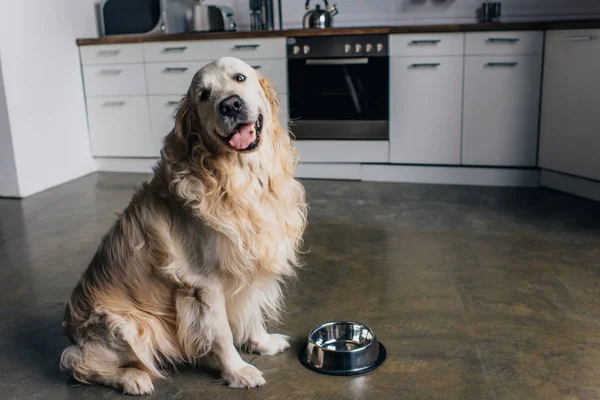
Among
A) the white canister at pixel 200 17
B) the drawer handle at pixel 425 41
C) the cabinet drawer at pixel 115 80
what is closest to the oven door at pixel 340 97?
the drawer handle at pixel 425 41

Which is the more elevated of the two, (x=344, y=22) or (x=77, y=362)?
(x=344, y=22)

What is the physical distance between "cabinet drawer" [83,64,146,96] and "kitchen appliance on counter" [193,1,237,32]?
591 mm

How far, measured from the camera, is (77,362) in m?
1.80

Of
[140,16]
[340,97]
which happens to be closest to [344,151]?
[340,97]

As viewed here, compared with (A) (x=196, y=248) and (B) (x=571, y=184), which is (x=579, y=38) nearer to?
(B) (x=571, y=184)

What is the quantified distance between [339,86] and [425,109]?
651 mm

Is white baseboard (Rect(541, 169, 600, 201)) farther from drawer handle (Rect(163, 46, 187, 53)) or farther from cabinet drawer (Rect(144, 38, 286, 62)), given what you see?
drawer handle (Rect(163, 46, 187, 53))

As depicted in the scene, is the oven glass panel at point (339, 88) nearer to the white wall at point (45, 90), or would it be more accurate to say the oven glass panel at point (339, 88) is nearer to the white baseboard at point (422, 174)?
the white baseboard at point (422, 174)

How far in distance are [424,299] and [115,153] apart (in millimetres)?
3393

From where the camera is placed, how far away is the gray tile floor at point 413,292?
6.07ft

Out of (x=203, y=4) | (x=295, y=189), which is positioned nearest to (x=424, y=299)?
(x=295, y=189)

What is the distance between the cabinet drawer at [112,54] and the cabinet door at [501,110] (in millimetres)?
2566

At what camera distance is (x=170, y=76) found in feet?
15.5

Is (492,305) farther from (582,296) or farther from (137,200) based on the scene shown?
(137,200)
